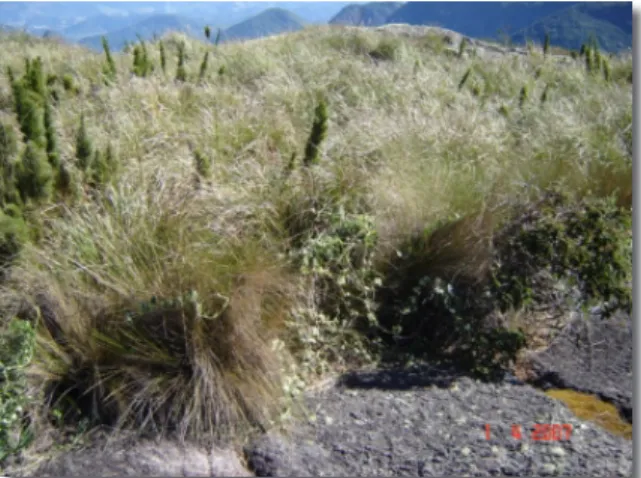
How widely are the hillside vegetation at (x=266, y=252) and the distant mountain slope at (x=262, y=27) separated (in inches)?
338

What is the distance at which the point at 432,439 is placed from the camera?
9.99 feet

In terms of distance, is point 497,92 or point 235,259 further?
point 497,92

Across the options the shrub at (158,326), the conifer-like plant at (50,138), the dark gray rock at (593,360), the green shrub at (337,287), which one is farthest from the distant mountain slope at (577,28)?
the shrub at (158,326)

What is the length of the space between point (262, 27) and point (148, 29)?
375cm

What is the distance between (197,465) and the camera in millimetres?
2896

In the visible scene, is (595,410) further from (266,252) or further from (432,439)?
(266,252)

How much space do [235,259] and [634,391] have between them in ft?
6.16

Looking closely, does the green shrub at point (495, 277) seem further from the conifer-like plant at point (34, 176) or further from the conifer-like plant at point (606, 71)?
the conifer-like plant at point (606, 71)

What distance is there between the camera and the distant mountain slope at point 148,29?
11070 millimetres

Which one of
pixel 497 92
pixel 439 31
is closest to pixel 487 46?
pixel 439 31

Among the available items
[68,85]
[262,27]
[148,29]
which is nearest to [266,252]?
[68,85]

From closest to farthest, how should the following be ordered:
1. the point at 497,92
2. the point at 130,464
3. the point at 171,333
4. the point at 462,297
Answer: the point at 130,464 → the point at 171,333 → the point at 462,297 → the point at 497,92

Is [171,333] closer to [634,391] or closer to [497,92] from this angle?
[634,391]

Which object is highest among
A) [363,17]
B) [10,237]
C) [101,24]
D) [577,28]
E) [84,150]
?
[577,28]
